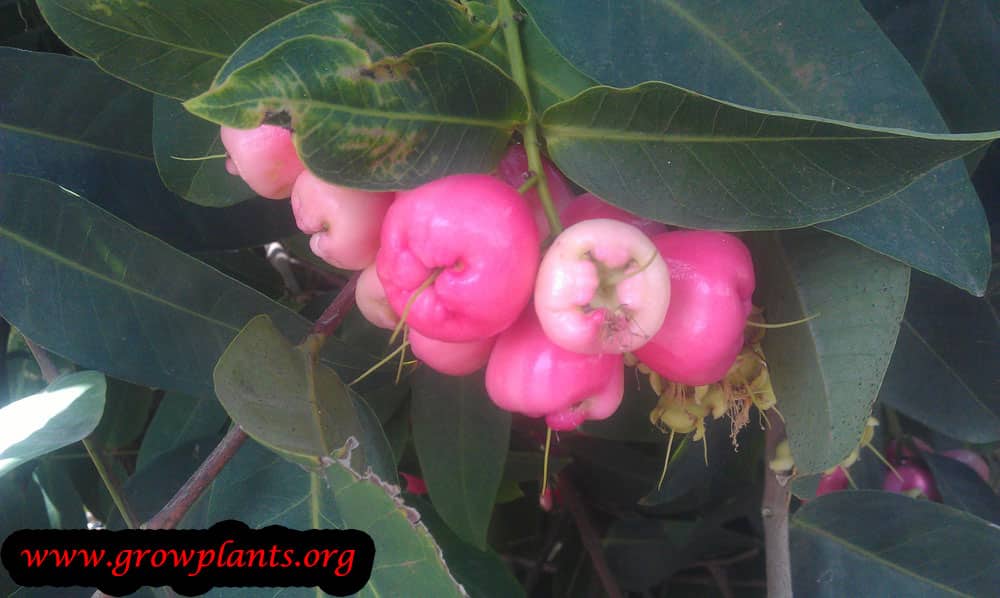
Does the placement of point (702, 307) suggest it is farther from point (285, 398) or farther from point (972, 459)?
point (972, 459)

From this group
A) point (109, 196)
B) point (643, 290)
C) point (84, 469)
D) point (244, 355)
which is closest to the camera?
point (643, 290)

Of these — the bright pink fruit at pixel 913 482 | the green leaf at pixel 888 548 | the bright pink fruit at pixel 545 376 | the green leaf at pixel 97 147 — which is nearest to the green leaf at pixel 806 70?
the bright pink fruit at pixel 545 376

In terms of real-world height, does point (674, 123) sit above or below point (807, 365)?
above

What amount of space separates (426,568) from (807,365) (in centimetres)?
33

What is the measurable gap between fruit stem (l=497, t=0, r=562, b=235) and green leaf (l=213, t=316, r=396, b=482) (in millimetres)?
239

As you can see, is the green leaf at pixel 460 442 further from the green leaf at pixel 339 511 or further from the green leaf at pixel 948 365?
the green leaf at pixel 948 365

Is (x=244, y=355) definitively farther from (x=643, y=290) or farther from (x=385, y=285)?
(x=643, y=290)

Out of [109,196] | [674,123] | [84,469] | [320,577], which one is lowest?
[84,469]

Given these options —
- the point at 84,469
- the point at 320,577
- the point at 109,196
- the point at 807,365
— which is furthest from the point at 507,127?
the point at 84,469

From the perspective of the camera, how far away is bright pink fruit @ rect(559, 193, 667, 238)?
60 cm

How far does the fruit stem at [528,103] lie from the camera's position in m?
0.58

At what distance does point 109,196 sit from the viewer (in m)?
0.86

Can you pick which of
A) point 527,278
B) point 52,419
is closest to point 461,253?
point 527,278

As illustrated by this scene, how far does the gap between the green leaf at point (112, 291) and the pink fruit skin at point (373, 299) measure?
15 centimetres
